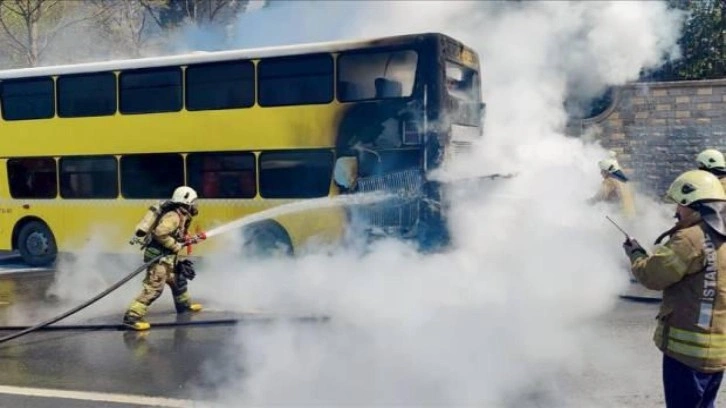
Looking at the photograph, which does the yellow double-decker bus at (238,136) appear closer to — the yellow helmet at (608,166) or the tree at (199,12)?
the yellow helmet at (608,166)

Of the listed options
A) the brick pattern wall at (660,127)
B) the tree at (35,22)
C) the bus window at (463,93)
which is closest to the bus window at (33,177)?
the bus window at (463,93)

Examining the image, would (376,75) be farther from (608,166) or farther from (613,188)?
(613,188)

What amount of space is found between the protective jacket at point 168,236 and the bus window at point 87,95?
4.79m

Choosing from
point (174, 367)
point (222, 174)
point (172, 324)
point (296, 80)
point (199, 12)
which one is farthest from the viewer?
point (199, 12)

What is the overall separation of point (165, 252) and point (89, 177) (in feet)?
17.3

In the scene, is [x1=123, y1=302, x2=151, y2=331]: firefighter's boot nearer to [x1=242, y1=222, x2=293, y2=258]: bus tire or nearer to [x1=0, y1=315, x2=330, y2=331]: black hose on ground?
[x1=0, y1=315, x2=330, y2=331]: black hose on ground

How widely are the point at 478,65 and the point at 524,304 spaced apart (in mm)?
5281

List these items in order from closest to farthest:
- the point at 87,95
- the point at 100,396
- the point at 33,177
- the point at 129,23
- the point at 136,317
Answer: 1. the point at 100,396
2. the point at 136,317
3. the point at 87,95
4. the point at 33,177
5. the point at 129,23

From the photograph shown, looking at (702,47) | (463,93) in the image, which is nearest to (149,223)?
(463,93)

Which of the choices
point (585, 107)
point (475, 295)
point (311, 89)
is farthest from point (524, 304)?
point (585, 107)

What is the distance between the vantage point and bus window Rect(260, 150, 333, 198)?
34.0 ft

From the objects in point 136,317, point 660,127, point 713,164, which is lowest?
point 136,317

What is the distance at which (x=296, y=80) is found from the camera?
34.4 ft

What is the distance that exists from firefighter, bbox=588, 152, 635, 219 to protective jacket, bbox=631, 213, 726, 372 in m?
5.72
